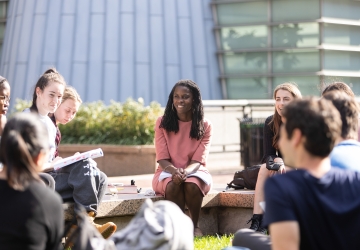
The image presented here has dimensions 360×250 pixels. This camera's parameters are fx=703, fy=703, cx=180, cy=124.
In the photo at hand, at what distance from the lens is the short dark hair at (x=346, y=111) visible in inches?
164

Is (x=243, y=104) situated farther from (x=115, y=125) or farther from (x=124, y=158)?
(x=124, y=158)

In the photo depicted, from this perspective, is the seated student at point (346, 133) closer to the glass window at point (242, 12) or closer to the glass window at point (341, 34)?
the glass window at point (341, 34)

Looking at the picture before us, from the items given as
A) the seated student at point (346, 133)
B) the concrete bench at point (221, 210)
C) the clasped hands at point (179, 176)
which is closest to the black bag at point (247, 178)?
the concrete bench at point (221, 210)

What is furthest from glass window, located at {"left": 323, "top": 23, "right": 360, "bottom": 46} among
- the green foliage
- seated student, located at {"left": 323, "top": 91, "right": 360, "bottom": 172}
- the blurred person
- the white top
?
seated student, located at {"left": 323, "top": 91, "right": 360, "bottom": 172}

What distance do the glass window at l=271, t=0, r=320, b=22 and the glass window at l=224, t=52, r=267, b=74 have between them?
3.91 ft

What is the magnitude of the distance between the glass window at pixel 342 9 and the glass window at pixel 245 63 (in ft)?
7.13

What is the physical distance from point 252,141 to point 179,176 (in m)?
7.86

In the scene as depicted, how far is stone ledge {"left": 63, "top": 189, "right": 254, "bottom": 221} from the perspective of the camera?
23.6 feet

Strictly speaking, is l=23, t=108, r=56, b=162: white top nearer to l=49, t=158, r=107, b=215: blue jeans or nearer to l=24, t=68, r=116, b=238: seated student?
l=24, t=68, r=116, b=238: seated student

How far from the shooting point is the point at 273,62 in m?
20.6

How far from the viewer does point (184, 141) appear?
25.5 feet

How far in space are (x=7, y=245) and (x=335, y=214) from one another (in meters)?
1.69

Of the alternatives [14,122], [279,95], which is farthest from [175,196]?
[14,122]

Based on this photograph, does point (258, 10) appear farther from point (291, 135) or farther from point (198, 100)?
point (291, 135)
